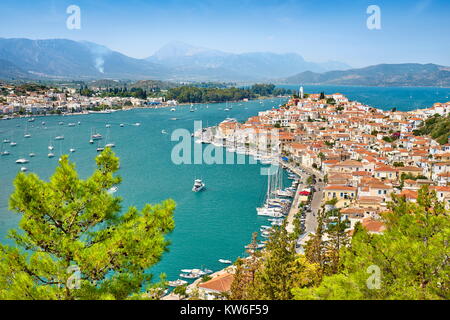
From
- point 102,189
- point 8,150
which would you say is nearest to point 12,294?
point 102,189

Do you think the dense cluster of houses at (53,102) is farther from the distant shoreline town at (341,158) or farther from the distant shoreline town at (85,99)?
the distant shoreline town at (341,158)

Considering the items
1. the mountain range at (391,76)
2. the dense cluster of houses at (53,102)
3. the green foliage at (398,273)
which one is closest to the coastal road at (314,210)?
the green foliage at (398,273)

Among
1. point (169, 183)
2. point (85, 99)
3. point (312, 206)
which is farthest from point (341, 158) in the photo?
point (85, 99)

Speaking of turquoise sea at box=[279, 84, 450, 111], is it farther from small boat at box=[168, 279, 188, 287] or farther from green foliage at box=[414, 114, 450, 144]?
Answer: small boat at box=[168, 279, 188, 287]

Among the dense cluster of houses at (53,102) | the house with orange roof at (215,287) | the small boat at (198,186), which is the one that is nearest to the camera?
the house with orange roof at (215,287)

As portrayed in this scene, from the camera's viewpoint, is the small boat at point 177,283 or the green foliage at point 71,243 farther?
the small boat at point 177,283

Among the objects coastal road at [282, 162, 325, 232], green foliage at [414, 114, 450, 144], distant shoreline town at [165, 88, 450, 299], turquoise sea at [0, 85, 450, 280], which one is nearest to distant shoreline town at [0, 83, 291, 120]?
turquoise sea at [0, 85, 450, 280]

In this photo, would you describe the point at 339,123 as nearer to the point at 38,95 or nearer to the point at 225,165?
the point at 225,165
